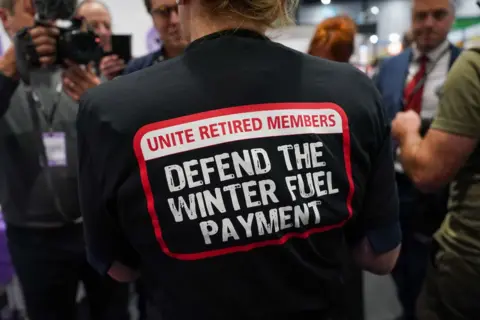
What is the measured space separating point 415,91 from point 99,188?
1.53m

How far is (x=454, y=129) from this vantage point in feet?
3.21

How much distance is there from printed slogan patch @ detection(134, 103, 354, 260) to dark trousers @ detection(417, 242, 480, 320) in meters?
0.53

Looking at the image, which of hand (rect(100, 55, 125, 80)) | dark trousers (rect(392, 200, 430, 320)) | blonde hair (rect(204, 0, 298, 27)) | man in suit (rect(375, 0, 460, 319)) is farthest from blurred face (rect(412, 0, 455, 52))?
blonde hair (rect(204, 0, 298, 27))

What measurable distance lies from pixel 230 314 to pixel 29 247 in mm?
963

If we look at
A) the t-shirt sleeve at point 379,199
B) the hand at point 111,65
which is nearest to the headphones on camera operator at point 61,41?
the hand at point 111,65

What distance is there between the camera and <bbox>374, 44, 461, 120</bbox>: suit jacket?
190 centimetres

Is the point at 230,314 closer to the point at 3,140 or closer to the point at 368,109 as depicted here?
the point at 368,109

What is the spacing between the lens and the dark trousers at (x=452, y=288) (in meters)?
1.03

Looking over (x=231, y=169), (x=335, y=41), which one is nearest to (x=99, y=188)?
(x=231, y=169)

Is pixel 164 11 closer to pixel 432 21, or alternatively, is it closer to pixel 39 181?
pixel 39 181

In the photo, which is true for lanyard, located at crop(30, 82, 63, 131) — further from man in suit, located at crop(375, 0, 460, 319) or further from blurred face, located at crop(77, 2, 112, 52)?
man in suit, located at crop(375, 0, 460, 319)

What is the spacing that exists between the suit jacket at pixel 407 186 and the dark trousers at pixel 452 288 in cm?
67

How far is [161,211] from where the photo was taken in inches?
26.9

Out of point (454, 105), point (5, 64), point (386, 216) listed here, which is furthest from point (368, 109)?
point (5, 64)
